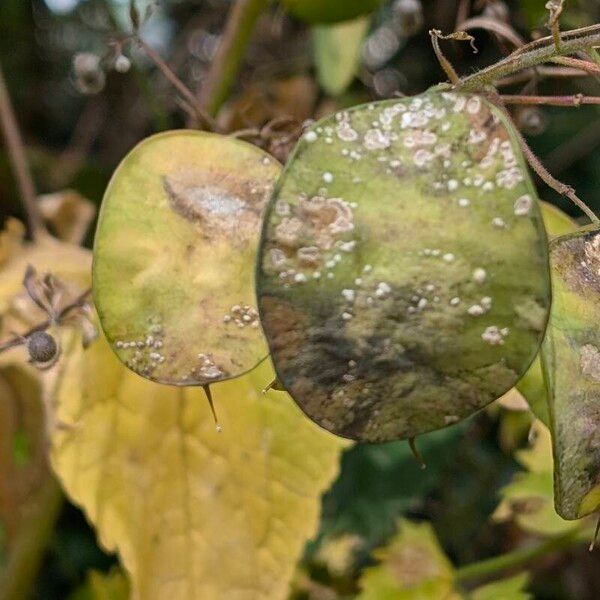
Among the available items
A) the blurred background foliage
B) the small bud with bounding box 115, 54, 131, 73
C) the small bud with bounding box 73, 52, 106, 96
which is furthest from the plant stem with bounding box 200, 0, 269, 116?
the small bud with bounding box 115, 54, 131, 73

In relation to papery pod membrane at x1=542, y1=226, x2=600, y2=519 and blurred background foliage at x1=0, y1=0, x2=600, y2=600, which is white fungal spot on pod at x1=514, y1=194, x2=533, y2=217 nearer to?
papery pod membrane at x1=542, y1=226, x2=600, y2=519

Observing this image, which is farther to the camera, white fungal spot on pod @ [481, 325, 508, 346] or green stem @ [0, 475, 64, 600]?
green stem @ [0, 475, 64, 600]

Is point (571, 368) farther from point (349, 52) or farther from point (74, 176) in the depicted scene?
point (74, 176)

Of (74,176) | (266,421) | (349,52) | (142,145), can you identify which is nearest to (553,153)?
(349,52)

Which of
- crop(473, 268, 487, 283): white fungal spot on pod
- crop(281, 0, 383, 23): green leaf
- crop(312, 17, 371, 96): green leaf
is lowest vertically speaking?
crop(312, 17, 371, 96): green leaf

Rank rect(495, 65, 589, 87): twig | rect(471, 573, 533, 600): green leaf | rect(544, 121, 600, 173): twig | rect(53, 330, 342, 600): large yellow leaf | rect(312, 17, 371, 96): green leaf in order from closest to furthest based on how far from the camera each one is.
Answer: rect(495, 65, 589, 87): twig, rect(53, 330, 342, 600): large yellow leaf, rect(471, 573, 533, 600): green leaf, rect(312, 17, 371, 96): green leaf, rect(544, 121, 600, 173): twig

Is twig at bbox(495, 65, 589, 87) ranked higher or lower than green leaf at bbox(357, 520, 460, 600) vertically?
higher

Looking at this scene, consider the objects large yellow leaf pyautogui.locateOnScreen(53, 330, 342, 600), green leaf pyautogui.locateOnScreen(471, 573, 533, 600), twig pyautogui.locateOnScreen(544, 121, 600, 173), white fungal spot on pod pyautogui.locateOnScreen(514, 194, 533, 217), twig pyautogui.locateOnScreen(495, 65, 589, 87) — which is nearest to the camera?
white fungal spot on pod pyautogui.locateOnScreen(514, 194, 533, 217)
